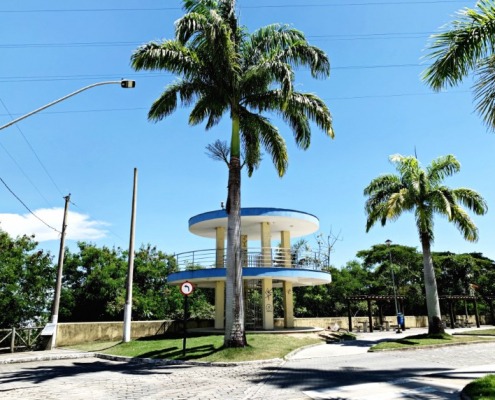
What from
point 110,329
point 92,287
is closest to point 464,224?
point 110,329

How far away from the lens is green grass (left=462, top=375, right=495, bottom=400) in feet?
22.8

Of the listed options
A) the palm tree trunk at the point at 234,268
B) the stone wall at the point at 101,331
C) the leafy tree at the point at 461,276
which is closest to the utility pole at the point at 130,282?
the stone wall at the point at 101,331

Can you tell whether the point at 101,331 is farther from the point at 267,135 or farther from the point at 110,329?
the point at 267,135

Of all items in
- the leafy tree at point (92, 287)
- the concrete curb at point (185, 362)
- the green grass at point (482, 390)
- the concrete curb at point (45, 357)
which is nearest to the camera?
the green grass at point (482, 390)

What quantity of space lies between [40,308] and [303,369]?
897 inches

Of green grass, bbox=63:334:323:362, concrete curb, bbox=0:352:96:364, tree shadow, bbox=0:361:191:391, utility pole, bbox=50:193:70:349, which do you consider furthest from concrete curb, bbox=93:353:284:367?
utility pole, bbox=50:193:70:349

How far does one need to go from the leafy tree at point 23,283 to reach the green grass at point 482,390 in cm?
2667

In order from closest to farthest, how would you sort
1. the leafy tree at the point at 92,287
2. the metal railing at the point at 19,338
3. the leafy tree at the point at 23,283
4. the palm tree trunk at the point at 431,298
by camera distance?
the metal railing at the point at 19,338 → the palm tree trunk at the point at 431,298 → the leafy tree at the point at 23,283 → the leafy tree at the point at 92,287

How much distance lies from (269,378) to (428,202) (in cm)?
1595

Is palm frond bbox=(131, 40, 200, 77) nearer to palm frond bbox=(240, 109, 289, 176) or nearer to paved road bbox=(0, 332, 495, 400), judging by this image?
palm frond bbox=(240, 109, 289, 176)

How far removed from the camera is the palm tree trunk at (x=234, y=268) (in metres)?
15.4

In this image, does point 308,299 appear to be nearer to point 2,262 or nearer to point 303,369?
point 2,262

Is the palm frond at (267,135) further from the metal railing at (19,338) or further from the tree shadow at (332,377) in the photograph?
the metal railing at (19,338)

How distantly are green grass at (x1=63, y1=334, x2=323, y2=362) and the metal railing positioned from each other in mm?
3657
